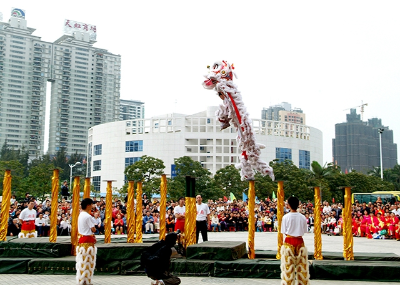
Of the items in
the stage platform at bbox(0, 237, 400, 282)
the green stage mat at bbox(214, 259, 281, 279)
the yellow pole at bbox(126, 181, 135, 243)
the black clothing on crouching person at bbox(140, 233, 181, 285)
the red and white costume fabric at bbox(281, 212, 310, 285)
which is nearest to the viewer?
the black clothing on crouching person at bbox(140, 233, 181, 285)

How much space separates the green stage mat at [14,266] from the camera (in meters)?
8.87

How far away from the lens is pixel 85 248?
753 cm

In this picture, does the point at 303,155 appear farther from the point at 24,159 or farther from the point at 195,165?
the point at 24,159

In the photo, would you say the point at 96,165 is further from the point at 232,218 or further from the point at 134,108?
the point at 134,108

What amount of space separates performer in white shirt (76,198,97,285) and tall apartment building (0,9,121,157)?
7829 cm

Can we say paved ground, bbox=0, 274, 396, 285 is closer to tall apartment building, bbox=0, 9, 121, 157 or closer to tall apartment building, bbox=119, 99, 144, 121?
tall apartment building, bbox=0, 9, 121, 157

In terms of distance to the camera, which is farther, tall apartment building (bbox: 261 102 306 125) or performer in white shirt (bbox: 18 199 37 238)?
tall apartment building (bbox: 261 102 306 125)

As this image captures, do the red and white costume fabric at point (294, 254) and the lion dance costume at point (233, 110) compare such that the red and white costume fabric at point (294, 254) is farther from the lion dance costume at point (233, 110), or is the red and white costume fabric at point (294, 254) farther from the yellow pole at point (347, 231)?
the lion dance costume at point (233, 110)

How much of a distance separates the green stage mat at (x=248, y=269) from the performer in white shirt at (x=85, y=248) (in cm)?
243

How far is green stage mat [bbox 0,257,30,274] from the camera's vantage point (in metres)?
8.87

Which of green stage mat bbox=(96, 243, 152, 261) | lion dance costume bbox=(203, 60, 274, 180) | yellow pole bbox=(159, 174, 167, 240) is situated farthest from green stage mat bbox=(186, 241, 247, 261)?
lion dance costume bbox=(203, 60, 274, 180)

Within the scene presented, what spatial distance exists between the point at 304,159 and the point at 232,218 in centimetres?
3876

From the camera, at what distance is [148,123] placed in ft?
188

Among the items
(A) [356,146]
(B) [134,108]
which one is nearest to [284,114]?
(A) [356,146]
